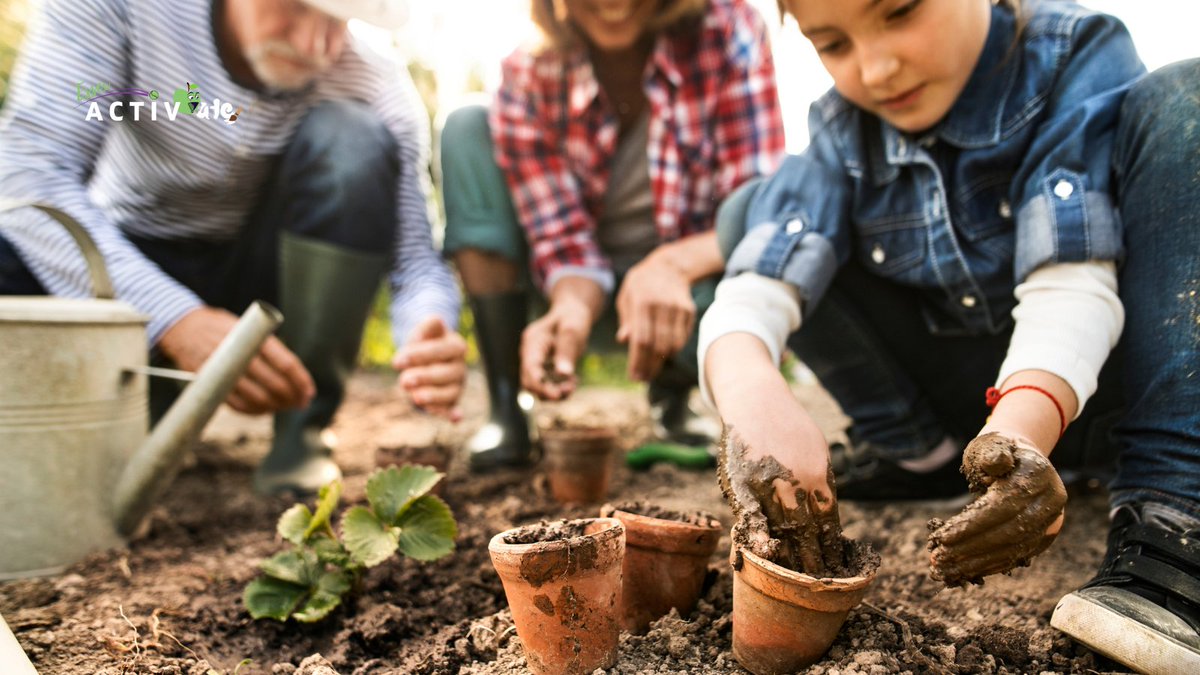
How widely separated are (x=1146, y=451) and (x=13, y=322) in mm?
2039

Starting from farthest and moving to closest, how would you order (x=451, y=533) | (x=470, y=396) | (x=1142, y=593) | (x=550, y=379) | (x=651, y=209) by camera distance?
1. (x=470, y=396)
2. (x=651, y=209)
3. (x=550, y=379)
4. (x=451, y=533)
5. (x=1142, y=593)

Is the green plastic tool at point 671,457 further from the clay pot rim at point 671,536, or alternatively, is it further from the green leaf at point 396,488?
the clay pot rim at point 671,536

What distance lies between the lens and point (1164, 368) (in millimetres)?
1315

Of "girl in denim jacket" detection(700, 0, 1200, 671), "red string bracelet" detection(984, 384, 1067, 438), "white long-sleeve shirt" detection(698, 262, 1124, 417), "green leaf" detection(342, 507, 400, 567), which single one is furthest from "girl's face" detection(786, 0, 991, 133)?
"green leaf" detection(342, 507, 400, 567)

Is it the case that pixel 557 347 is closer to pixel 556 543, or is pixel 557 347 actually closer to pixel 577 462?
pixel 577 462

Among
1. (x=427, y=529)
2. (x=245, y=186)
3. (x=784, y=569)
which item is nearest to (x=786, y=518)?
(x=784, y=569)

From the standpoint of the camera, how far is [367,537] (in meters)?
1.43

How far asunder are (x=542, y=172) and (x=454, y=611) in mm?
1515

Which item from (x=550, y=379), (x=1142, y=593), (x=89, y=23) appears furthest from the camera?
(x=550, y=379)

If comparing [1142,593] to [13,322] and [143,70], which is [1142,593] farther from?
[143,70]

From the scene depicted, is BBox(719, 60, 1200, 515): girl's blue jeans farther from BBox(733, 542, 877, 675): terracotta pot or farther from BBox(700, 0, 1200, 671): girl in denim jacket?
BBox(733, 542, 877, 675): terracotta pot

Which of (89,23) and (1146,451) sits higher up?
(89,23)

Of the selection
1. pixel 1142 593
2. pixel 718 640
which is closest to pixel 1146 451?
pixel 1142 593

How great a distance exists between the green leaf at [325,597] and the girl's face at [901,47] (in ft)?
4.29
